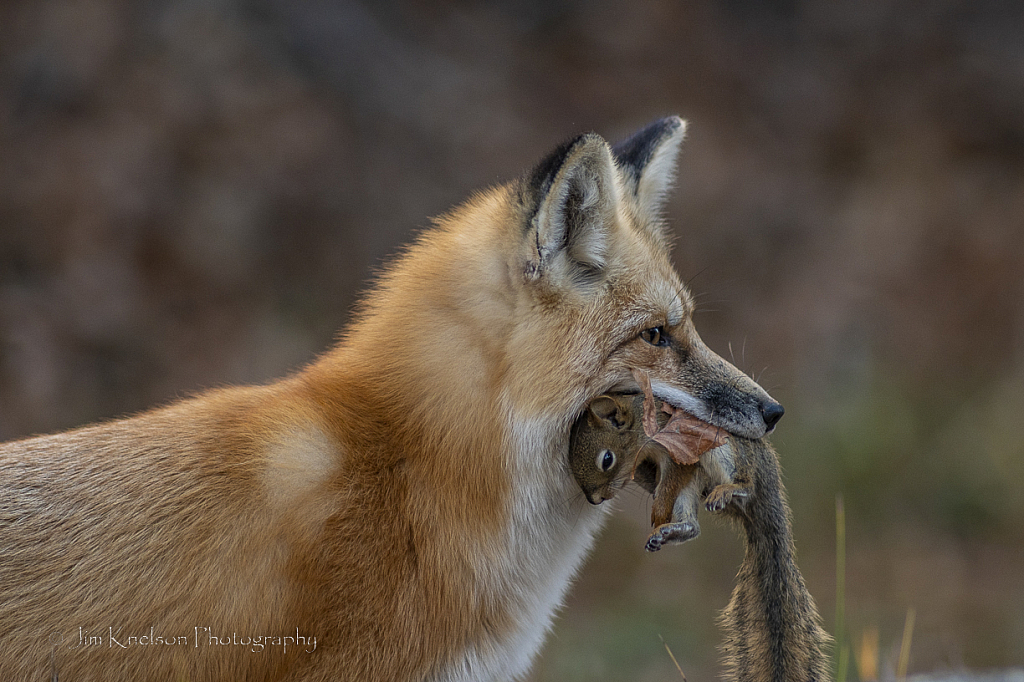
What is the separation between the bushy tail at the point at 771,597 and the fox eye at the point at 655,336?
0.48 m

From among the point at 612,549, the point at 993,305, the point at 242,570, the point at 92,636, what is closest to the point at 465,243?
the point at 242,570

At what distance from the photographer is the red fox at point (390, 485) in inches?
115

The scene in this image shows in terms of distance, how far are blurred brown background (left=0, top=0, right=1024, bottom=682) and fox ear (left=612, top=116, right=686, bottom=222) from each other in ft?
16.7

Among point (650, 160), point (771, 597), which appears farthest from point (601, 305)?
point (771, 597)

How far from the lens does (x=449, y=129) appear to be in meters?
10.3

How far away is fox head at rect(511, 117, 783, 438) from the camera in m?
3.21

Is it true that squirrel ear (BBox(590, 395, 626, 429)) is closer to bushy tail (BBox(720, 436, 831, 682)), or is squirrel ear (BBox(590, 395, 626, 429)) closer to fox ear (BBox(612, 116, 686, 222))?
bushy tail (BBox(720, 436, 831, 682))

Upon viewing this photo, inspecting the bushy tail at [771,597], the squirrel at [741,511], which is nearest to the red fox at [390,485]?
the squirrel at [741,511]

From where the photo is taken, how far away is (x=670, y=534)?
2.93m

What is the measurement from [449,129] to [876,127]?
531cm

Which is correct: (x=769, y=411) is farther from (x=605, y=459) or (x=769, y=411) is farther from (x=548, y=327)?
(x=548, y=327)

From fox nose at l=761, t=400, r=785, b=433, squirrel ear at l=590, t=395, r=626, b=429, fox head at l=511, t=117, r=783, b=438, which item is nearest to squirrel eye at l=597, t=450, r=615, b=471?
squirrel ear at l=590, t=395, r=626, b=429

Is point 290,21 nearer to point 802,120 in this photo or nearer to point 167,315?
point 167,315

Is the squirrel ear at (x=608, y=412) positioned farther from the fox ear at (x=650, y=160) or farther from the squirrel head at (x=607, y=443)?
the fox ear at (x=650, y=160)
